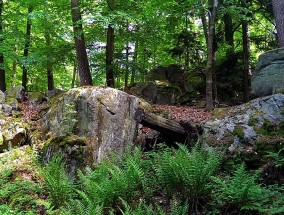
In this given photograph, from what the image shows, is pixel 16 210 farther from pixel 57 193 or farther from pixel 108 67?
pixel 108 67

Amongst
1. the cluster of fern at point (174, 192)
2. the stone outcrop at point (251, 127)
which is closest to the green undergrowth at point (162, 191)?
the cluster of fern at point (174, 192)

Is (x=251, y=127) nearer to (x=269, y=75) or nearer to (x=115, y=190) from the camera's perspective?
(x=269, y=75)

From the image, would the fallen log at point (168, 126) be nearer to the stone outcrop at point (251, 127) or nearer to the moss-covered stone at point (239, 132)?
Result: the stone outcrop at point (251, 127)

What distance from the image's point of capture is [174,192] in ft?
14.9

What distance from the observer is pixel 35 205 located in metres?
5.21

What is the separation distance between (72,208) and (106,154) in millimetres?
1993

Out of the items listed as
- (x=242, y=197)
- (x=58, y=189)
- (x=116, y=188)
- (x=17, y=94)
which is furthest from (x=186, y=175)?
(x=17, y=94)

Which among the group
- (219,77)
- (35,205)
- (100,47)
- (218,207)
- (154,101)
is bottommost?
(35,205)

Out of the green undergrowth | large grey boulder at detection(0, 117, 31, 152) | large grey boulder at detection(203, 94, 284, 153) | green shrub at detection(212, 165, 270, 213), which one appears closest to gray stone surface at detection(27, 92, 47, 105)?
large grey boulder at detection(0, 117, 31, 152)

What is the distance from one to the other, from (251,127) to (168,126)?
Answer: 182 centimetres

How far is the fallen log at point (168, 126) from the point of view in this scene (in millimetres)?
6332

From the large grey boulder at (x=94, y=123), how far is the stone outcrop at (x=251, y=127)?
1.99m

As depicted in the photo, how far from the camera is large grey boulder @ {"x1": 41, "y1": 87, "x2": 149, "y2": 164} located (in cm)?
635

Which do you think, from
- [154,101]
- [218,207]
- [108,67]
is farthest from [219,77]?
[218,207]
